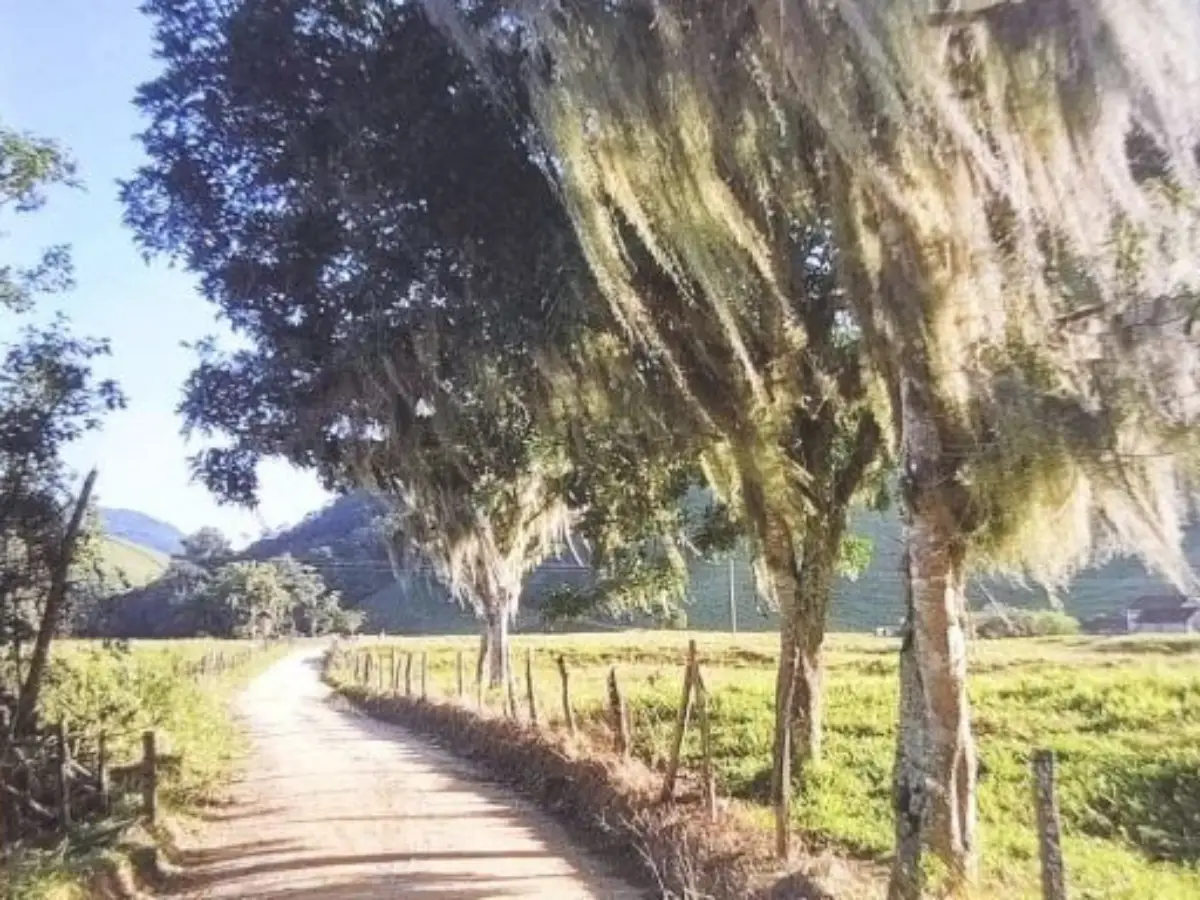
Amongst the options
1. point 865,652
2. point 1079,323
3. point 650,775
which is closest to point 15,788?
point 650,775

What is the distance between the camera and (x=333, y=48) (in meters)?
10.6

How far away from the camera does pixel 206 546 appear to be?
112 metres

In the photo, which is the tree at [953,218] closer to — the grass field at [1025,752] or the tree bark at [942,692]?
the tree bark at [942,692]

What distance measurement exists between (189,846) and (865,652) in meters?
27.0

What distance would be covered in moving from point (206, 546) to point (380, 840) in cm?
10615

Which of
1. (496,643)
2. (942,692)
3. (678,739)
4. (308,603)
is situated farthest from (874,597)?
(942,692)

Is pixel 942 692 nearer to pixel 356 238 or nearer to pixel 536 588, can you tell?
pixel 356 238

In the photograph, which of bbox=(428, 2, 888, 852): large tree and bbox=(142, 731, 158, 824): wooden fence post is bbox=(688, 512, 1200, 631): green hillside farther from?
bbox=(142, 731, 158, 824): wooden fence post

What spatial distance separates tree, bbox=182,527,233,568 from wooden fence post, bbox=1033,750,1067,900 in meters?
107

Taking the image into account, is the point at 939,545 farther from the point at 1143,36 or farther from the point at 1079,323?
the point at 1143,36

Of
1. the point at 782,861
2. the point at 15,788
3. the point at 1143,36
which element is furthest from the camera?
the point at 15,788

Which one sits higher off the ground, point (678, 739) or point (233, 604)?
point (233, 604)

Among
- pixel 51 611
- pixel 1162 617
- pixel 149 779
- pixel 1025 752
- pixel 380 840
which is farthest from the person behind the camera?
pixel 1162 617

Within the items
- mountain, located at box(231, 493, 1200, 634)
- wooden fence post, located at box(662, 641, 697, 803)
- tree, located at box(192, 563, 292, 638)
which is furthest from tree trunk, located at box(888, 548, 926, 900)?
tree, located at box(192, 563, 292, 638)
